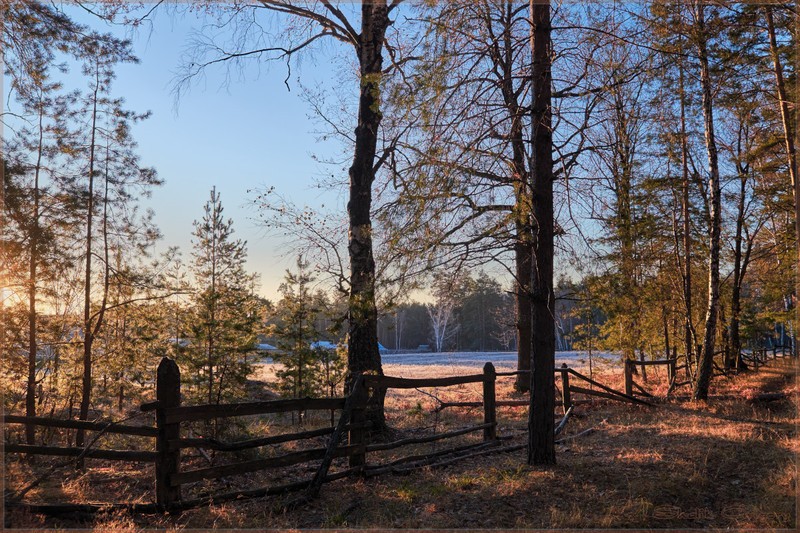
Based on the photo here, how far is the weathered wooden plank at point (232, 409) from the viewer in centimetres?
638

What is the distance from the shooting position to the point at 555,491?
671 cm

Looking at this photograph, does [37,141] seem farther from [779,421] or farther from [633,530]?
[779,421]

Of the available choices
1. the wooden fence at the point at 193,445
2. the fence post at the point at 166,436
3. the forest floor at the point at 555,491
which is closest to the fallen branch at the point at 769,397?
the forest floor at the point at 555,491

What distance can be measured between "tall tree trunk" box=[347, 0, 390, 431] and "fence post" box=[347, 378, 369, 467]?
264cm

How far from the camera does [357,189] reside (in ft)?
36.9

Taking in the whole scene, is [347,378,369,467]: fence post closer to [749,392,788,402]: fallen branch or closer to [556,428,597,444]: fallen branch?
[556,428,597,444]: fallen branch

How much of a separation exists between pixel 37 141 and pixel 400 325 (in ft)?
262

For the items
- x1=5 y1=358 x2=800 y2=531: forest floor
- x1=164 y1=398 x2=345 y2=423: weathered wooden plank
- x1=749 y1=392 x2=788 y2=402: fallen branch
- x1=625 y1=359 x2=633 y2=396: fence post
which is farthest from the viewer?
x1=625 y1=359 x2=633 y2=396: fence post

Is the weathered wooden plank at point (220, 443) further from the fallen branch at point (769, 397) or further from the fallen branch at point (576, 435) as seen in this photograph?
the fallen branch at point (769, 397)

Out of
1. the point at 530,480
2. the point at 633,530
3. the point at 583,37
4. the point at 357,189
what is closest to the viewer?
the point at 633,530

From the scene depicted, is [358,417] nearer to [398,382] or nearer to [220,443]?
[398,382]

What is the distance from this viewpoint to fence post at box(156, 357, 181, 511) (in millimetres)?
6246

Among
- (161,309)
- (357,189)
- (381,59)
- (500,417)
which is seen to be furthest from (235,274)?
(500,417)

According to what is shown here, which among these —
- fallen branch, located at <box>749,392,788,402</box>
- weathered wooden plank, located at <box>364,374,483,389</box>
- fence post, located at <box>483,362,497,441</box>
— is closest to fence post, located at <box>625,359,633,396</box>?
fallen branch, located at <box>749,392,788,402</box>
